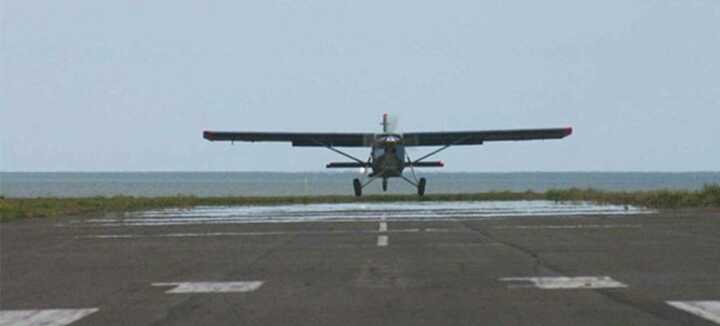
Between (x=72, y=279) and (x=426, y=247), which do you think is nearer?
(x=72, y=279)

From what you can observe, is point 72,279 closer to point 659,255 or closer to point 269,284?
point 269,284

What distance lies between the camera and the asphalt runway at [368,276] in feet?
23.6

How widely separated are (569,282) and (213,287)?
3.21 m

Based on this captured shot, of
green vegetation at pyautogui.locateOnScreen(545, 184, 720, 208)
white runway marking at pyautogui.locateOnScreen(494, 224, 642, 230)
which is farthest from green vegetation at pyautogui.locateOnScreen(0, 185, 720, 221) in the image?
white runway marking at pyautogui.locateOnScreen(494, 224, 642, 230)

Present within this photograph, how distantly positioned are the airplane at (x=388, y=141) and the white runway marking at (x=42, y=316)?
33884 mm

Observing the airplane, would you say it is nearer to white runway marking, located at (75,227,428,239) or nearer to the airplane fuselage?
the airplane fuselage

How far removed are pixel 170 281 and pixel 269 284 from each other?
1.03 metres

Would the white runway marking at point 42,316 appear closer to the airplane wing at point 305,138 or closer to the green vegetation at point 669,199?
the green vegetation at point 669,199

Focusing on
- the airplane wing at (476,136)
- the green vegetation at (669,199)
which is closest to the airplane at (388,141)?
the airplane wing at (476,136)

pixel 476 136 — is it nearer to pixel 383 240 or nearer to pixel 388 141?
pixel 388 141

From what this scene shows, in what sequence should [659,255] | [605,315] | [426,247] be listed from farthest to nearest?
[426,247] → [659,255] → [605,315]

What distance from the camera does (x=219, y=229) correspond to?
1833 centimetres

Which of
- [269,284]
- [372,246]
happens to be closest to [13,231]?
[372,246]

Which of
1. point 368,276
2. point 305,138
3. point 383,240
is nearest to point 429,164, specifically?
point 305,138
